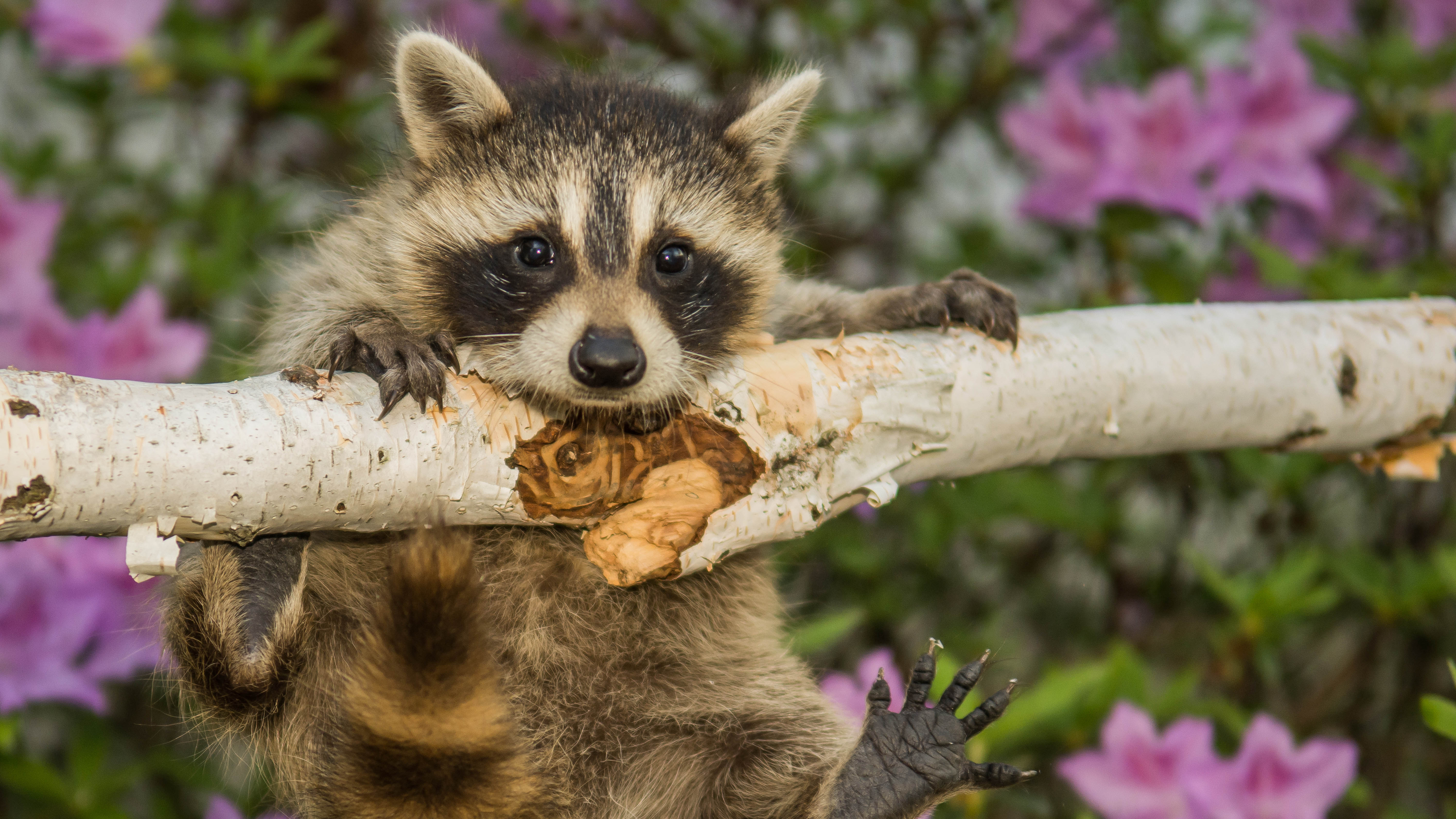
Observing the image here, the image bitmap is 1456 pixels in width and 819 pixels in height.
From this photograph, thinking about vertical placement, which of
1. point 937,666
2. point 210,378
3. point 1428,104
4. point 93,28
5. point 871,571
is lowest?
point 210,378

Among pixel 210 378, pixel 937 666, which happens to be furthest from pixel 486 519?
pixel 210 378

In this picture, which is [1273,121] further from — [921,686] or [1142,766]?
[921,686]

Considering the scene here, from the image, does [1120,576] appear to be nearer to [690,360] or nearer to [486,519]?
[690,360]

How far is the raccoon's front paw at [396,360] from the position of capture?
56.4 inches

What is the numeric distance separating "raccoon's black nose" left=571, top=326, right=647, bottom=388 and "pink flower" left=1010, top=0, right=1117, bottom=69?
163cm

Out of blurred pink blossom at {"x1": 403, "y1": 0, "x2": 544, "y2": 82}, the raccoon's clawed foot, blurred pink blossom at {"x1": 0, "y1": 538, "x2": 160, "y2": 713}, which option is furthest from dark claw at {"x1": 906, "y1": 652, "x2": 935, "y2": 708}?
blurred pink blossom at {"x1": 403, "y1": 0, "x2": 544, "y2": 82}

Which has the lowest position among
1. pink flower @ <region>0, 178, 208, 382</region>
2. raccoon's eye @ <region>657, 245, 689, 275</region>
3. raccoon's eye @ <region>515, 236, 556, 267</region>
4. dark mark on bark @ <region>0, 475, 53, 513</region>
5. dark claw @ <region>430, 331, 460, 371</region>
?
pink flower @ <region>0, 178, 208, 382</region>

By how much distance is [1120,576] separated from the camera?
282cm

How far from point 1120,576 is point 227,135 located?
2.82m

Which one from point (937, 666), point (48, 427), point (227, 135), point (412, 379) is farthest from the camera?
point (227, 135)

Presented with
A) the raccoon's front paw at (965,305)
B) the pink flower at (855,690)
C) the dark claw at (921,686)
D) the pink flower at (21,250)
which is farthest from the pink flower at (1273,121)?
the pink flower at (21,250)

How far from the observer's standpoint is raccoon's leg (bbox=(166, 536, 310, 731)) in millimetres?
1567

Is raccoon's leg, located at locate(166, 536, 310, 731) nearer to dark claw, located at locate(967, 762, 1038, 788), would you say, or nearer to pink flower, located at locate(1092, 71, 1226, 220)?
dark claw, located at locate(967, 762, 1038, 788)

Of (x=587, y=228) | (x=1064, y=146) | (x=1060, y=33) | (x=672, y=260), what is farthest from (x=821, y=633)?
(x=1060, y=33)
